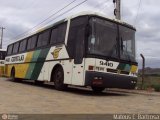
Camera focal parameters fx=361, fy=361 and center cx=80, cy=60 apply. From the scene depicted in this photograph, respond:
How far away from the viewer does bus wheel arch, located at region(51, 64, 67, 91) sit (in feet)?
52.4

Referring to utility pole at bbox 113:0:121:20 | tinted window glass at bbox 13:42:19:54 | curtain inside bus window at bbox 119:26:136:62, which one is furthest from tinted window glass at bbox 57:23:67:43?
tinted window glass at bbox 13:42:19:54

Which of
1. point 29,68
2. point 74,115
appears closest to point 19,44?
point 29,68

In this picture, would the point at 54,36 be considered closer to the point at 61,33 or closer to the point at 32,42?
the point at 61,33

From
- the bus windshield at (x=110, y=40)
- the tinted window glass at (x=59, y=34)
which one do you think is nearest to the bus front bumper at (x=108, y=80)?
the bus windshield at (x=110, y=40)

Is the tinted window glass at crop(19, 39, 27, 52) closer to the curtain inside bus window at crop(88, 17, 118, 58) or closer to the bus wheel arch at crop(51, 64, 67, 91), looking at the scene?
the bus wheel arch at crop(51, 64, 67, 91)

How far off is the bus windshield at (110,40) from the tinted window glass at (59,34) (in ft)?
7.58

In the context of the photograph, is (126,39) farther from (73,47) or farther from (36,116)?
(36,116)

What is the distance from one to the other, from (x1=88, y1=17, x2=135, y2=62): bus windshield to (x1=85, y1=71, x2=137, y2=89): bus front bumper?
31.1 inches

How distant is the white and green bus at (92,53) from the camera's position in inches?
546

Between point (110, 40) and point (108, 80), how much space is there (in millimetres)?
1670

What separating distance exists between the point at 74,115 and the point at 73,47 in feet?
22.4

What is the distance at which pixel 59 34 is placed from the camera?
16812 millimetres

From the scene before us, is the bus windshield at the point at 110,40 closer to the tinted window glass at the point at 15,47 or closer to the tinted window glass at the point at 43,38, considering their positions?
the tinted window glass at the point at 43,38

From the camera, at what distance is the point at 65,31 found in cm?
1603
